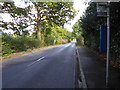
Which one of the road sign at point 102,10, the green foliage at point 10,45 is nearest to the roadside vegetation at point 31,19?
the green foliage at point 10,45

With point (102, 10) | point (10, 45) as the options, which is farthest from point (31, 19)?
point (102, 10)

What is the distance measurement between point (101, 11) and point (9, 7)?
15.3 metres

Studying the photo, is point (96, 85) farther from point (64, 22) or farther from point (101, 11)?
point (64, 22)

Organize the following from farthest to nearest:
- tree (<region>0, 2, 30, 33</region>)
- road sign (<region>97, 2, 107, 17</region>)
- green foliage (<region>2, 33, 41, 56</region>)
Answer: tree (<region>0, 2, 30, 33</region>) → green foliage (<region>2, 33, 41, 56</region>) → road sign (<region>97, 2, 107, 17</region>)

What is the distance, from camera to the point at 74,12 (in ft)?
86.0

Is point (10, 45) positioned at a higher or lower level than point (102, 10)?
lower

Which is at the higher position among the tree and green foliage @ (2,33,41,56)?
the tree

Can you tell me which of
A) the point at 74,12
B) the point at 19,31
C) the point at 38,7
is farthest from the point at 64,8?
the point at 19,31

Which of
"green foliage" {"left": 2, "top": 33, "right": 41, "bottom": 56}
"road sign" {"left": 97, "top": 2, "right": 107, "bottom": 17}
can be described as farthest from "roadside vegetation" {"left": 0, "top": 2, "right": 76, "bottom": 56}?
"road sign" {"left": 97, "top": 2, "right": 107, "bottom": 17}

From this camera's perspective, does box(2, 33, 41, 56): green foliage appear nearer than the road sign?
No

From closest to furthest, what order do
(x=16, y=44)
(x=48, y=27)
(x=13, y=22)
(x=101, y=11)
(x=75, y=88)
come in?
(x=101, y=11)
(x=75, y=88)
(x=16, y=44)
(x=13, y=22)
(x=48, y=27)

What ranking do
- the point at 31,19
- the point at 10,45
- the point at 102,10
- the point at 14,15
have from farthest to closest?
the point at 31,19
the point at 14,15
the point at 10,45
the point at 102,10

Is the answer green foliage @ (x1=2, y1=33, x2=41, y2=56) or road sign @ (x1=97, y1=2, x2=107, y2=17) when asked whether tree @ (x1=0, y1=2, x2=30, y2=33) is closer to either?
green foliage @ (x1=2, y1=33, x2=41, y2=56)

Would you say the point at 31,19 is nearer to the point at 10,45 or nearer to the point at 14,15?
the point at 14,15
